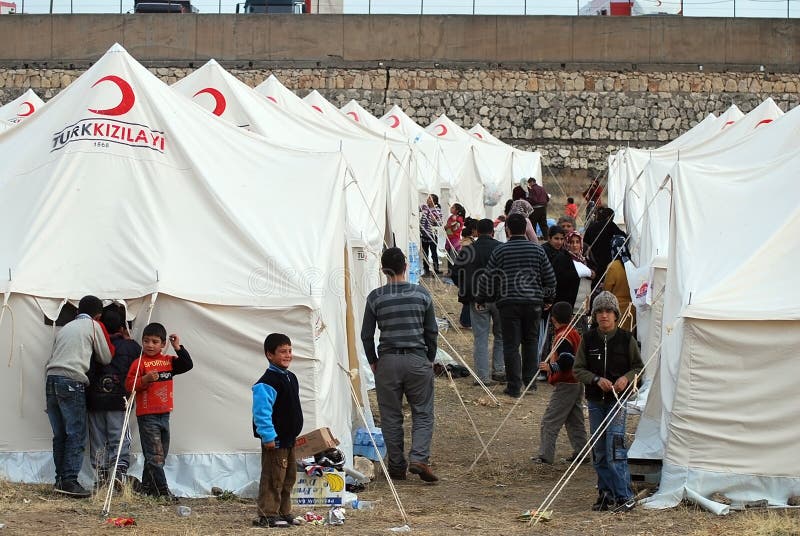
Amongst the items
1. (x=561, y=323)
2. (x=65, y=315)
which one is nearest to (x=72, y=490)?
(x=65, y=315)

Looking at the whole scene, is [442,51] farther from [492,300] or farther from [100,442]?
[100,442]

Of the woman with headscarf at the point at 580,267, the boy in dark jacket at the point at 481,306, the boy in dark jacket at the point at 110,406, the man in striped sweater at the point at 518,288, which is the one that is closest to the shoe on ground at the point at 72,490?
the boy in dark jacket at the point at 110,406

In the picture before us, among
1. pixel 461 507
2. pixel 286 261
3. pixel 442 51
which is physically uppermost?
pixel 442 51

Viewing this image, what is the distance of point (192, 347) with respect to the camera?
27.5ft

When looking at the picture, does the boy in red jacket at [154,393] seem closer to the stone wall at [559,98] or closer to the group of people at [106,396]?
the group of people at [106,396]

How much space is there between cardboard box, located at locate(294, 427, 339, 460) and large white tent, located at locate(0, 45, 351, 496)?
53cm

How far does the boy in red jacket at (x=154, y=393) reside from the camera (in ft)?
26.1

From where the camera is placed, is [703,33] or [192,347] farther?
[703,33]

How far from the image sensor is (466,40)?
36.1 meters

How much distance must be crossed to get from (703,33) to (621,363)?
98.0ft

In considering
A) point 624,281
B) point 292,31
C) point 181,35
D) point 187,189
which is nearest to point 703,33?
point 292,31

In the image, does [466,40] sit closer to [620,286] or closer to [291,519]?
[620,286]

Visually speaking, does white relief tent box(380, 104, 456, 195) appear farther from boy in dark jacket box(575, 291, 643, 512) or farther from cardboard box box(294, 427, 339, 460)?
cardboard box box(294, 427, 339, 460)

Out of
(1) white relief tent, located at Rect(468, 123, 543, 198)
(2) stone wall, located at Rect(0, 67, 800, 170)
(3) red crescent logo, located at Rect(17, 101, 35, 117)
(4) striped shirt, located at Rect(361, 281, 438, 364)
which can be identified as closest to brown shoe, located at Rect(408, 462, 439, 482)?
(4) striped shirt, located at Rect(361, 281, 438, 364)
